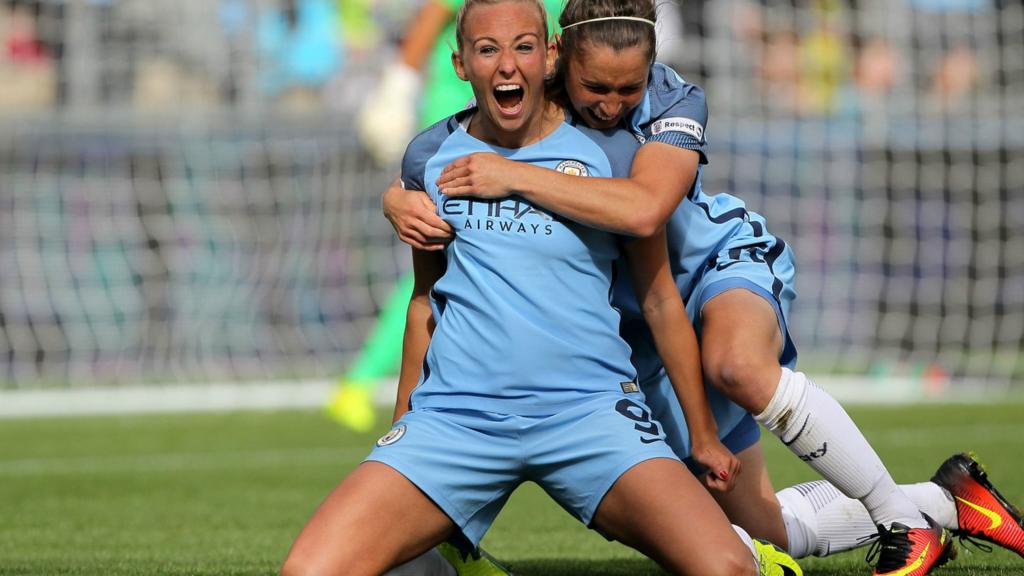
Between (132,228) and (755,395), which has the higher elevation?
(755,395)

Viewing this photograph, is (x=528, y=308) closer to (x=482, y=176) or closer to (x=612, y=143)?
(x=482, y=176)

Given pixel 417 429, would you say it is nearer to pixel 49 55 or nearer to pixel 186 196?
pixel 186 196

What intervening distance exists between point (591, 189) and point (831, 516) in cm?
143

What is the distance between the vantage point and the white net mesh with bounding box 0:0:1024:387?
468 inches

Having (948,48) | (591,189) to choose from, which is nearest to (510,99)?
(591,189)

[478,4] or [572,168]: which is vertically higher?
[478,4]

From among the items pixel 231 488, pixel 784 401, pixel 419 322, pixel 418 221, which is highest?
pixel 418 221

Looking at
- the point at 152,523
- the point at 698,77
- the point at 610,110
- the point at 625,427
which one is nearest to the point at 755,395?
the point at 625,427

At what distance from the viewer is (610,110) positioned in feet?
11.8

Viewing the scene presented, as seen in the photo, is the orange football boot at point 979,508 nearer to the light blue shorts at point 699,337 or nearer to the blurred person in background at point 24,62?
the light blue shorts at point 699,337

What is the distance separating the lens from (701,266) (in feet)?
13.2

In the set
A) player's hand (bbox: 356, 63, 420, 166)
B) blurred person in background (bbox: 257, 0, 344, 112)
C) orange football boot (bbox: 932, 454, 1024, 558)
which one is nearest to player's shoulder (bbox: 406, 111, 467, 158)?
orange football boot (bbox: 932, 454, 1024, 558)

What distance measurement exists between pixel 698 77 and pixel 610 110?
900cm

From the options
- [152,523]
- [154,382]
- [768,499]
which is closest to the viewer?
[768,499]
